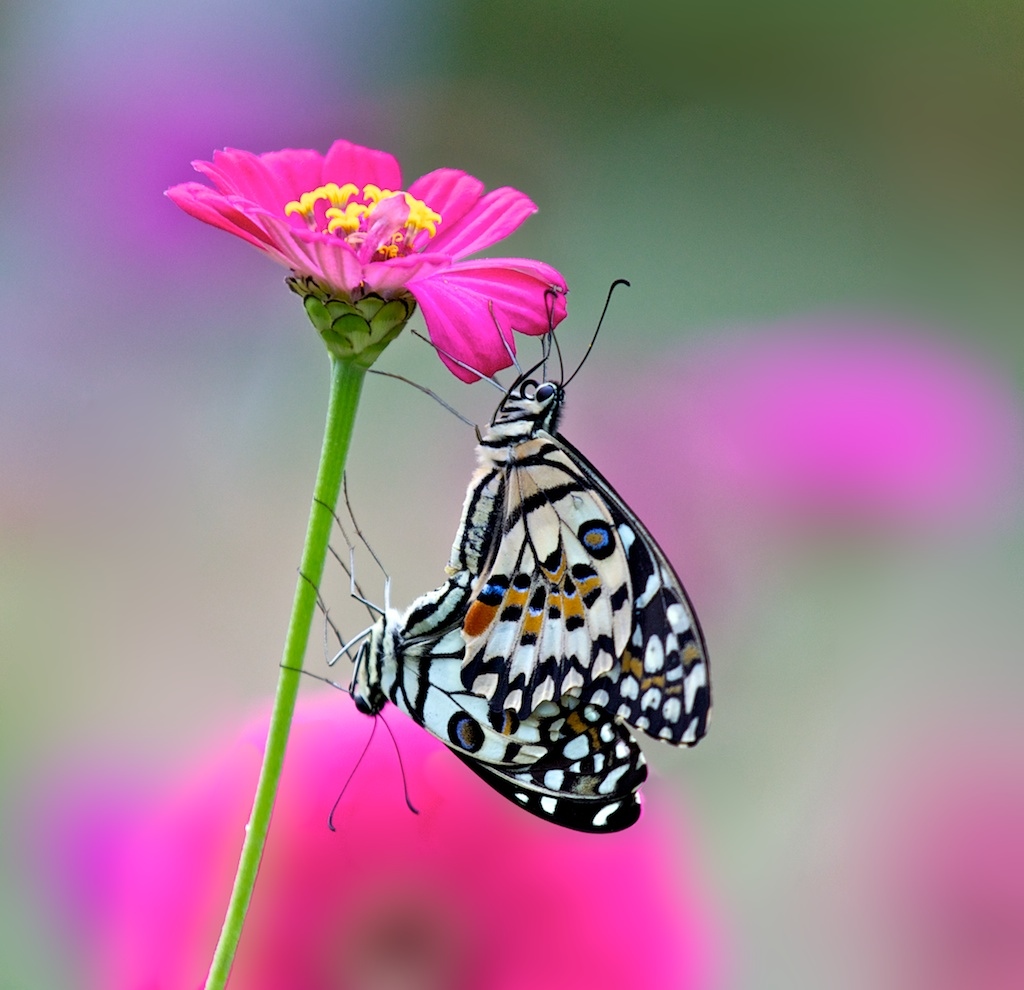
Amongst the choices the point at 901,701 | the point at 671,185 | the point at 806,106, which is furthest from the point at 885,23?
the point at 901,701

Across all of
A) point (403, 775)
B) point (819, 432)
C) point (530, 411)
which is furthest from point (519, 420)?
point (819, 432)

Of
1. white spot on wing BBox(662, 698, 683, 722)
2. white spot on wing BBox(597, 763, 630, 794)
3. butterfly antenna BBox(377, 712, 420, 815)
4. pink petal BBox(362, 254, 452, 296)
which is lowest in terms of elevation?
butterfly antenna BBox(377, 712, 420, 815)

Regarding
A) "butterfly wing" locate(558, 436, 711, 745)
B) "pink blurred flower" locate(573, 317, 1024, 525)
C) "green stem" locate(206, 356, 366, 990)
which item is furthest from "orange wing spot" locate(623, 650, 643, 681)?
"pink blurred flower" locate(573, 317, 1024, 525)

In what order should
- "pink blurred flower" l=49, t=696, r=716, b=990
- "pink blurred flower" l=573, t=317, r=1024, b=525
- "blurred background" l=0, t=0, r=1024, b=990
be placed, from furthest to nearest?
"pink blurred flower" l=573, t=317, r=1024, b=525, "blurred background" l=0, t=0, r=1024, b=990, "pink blurred flower" l=49, t=696, r=716, b=990

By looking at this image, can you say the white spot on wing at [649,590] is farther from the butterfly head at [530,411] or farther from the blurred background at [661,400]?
the blurred background at [661,400]

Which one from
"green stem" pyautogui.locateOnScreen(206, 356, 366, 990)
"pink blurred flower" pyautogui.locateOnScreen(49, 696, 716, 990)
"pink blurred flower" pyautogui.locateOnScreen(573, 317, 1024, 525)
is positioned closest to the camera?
"green stem" pyautogui.locateOnScreen(206, 356, 366, 990)

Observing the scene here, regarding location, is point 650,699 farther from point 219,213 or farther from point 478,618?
point 219,213

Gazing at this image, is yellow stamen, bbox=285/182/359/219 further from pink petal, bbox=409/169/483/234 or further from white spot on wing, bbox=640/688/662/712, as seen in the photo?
white spot on wing, bbox=640/688/662/712
